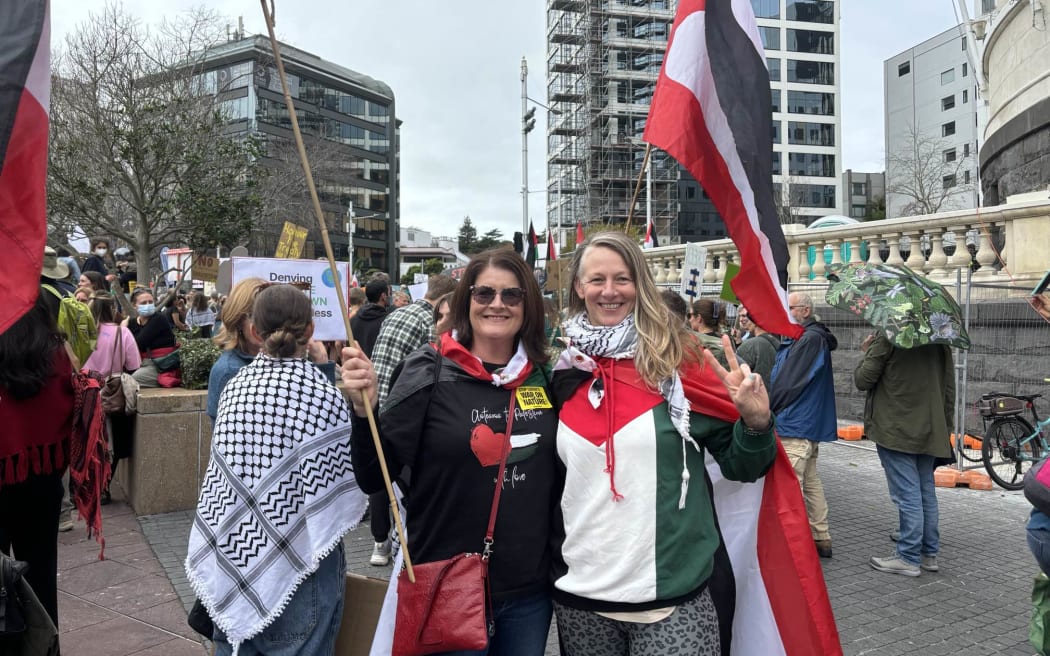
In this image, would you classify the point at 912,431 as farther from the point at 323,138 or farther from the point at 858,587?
the point at 323,138

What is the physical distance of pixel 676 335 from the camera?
2.57m

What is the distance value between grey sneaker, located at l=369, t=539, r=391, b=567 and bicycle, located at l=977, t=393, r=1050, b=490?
20.5 ft

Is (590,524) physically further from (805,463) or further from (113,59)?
(113,59)

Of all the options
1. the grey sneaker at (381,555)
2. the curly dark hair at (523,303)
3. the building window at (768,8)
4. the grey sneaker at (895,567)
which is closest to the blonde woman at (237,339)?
the curly dark hair at (523,303)

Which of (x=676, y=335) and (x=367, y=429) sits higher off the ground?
(x=676, y=335)

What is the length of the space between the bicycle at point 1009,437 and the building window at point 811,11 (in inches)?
2995

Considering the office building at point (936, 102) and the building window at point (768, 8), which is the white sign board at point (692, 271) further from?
the building window at point (768, 8)

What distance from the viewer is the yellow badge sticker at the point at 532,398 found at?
8.14 ft

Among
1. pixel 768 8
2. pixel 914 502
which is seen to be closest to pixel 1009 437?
pixel 914 502

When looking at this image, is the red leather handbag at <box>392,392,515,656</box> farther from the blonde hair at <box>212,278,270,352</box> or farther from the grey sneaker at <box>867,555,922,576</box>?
the grey sneaker at <box>867,555,922,576</box>

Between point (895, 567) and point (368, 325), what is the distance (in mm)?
4975

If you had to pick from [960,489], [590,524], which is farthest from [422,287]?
[590,524]

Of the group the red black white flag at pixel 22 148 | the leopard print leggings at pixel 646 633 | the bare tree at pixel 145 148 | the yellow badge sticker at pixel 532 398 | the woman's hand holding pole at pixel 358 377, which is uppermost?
the bare tree at pixel 145 148

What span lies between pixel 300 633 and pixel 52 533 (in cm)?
167
